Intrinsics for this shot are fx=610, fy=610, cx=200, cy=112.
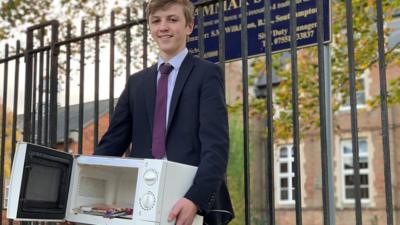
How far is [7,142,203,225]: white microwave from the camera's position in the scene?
7.48ft

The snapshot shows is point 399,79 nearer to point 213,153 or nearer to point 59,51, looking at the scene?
point 59,51

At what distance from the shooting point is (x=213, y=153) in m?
2.46

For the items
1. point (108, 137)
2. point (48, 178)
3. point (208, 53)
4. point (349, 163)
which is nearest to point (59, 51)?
point (208, 53)

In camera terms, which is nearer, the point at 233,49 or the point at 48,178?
the point at 48,178

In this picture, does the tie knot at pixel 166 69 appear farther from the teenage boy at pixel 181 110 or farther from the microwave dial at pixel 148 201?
the microwave dial at pixel 148 201

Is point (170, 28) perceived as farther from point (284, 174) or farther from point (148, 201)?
point (284, 174)

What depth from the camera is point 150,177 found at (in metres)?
2.28

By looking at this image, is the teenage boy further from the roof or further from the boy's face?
the roof

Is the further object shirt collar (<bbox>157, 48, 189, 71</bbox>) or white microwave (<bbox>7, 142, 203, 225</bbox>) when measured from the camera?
shirt collar (<bbox>157, 48, 189, 71</bbox>)

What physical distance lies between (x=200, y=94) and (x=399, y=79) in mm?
7050

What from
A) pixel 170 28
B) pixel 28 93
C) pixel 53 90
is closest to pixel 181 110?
pixel 170 28

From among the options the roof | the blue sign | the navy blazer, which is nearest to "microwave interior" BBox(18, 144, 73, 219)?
the navy blazer

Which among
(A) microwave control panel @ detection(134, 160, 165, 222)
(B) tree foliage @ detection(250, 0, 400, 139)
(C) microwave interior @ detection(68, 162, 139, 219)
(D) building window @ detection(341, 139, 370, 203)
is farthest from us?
(D) building window @ detection(341, 139, 370, 203)

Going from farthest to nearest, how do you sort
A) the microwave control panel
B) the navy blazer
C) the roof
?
the roof, the navy blazer, the microwave control panel
